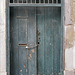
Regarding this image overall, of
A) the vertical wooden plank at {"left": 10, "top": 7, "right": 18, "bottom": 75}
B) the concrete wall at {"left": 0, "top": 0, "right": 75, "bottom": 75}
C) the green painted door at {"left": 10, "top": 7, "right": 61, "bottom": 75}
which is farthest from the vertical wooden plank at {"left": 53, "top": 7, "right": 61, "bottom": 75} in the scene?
the vertical wooden plank at {"left": 10, "top": 7, "right": 18, "bottom": 75}

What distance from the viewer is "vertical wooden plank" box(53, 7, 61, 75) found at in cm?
429

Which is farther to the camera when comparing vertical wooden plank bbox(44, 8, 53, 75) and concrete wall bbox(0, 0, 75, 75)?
vertical wooden plank bbox(44, 8, 53, 75)

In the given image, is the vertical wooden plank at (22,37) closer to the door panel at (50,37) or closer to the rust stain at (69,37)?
the door panel at (50,37)

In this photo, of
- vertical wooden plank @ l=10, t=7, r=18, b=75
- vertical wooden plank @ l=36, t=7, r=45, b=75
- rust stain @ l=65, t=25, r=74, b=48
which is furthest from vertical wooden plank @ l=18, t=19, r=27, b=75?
rust stain @ l=65, t=25, r=74, b=48

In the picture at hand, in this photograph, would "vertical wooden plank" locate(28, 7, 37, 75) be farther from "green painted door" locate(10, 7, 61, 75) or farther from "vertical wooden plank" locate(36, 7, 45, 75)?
"vertical wooden plank" locate(36, 7, 45, 75)

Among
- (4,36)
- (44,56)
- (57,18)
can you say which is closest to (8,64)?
(4,36)

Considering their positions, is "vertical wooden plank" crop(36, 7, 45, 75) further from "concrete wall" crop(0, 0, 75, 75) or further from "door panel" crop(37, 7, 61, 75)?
"concrete wall" crop(0, 0, 75, 75)

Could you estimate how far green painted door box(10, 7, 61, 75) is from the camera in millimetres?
4273

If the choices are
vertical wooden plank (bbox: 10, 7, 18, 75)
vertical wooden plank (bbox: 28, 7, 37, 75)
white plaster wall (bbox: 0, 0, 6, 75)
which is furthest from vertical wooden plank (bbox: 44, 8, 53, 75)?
white plaster wall (bbox: 0, 0, 6, 75)

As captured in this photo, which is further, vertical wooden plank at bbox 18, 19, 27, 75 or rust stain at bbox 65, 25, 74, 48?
vertical wooden plank at bbox 18, 19, 27, 75

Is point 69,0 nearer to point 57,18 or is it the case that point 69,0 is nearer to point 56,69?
point 57,18

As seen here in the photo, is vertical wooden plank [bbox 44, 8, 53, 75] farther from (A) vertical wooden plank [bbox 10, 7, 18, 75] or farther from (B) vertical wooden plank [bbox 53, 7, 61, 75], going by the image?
(A) vertical wooden plank [bbox 10, 7, 18, 75]

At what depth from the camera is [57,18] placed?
430 cm

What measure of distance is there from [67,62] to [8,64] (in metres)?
1.56
